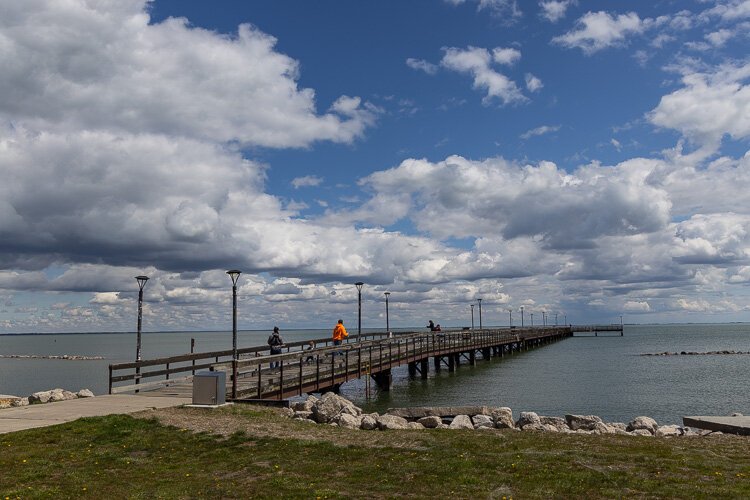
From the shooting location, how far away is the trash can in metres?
16.6

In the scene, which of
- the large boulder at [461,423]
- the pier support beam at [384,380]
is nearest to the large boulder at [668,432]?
the large boulder at [461,423]

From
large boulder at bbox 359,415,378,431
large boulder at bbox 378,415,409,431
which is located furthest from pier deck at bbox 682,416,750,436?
large boulder at bbox 359,415,378,431

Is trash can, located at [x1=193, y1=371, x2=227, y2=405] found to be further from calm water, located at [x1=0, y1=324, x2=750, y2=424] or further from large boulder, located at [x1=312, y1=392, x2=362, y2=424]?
calm water, located at [x1=0, y1=324, x2=750, y2=424]

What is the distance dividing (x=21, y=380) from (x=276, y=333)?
4449 cm

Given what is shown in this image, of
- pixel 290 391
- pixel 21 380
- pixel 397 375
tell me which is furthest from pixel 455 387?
pixel 21 380

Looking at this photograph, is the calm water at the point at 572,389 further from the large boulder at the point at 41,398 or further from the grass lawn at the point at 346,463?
the grass lawn at the point at 346,463

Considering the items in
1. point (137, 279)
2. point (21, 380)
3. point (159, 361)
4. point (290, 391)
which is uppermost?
point (137, 279)

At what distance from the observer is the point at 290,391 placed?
22625 mm

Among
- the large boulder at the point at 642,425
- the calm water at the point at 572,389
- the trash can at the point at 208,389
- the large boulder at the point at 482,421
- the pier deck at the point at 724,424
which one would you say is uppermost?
the trash can at the point at 208,389

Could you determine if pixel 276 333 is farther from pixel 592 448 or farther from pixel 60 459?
pixel 592 448

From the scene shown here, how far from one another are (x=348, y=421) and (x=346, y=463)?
557 centimetres

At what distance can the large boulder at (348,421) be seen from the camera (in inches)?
627

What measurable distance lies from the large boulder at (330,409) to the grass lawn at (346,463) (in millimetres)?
2911

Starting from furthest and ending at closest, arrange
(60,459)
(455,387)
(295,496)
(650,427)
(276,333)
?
(455,387), (276,333), (650,427), (60,459), (295,496)
